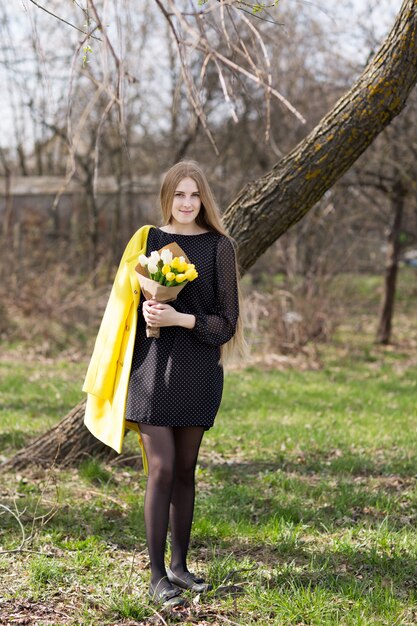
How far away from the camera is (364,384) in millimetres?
9547

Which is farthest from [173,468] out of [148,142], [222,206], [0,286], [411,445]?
[148,142]

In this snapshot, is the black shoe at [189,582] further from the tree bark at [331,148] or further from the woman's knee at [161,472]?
the tree bark at [331,148]

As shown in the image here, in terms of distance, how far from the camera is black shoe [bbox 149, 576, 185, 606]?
3.34 meters

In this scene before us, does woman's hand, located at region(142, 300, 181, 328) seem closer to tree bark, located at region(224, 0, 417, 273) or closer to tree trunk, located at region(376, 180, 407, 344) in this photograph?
tree bark, located at region(224, 0, 417, 273)

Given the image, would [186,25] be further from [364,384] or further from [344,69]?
[344,69]

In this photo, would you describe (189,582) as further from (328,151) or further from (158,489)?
(328,151)

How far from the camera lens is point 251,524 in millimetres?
4574

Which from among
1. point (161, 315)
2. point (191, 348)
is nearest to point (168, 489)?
point (191, 348)

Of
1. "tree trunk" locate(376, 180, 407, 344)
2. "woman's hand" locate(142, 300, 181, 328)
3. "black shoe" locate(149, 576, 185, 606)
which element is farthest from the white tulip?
"tree trunk" locate(376, 180, 407, 344)

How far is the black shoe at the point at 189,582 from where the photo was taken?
138 inches

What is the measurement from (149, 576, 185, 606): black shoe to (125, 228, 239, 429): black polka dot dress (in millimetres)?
725

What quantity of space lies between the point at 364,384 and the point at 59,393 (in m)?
3.77

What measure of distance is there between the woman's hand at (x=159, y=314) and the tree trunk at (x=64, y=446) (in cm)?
224

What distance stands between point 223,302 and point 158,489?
0.90 m
